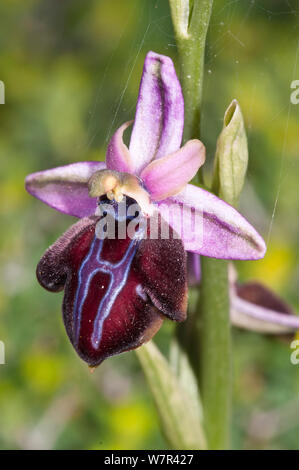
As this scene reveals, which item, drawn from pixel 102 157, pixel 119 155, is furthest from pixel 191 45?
pixel 102 157

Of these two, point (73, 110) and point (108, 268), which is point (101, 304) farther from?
point (73, 110)

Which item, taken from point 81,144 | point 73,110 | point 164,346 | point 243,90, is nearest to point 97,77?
point 73,110

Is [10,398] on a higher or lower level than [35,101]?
lower

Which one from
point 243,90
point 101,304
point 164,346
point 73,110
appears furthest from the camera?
point 73,110

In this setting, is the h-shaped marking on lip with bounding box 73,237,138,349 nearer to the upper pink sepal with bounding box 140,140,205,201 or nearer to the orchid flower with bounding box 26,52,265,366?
A: the orchid flower with bounding box 26,52,265,366

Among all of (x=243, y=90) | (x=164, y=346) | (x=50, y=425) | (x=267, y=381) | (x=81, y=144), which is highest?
(x=243, y=90)

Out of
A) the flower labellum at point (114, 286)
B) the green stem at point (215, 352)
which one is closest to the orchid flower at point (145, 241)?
the flower labellum at point (114, 286)

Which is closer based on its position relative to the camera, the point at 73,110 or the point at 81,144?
the point at 81,144

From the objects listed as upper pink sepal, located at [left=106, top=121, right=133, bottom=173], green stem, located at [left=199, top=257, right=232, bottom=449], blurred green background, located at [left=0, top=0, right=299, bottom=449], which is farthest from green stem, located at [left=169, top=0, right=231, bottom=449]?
blurred green background, located at [left=0, top=0, right=299, bottom=449]
